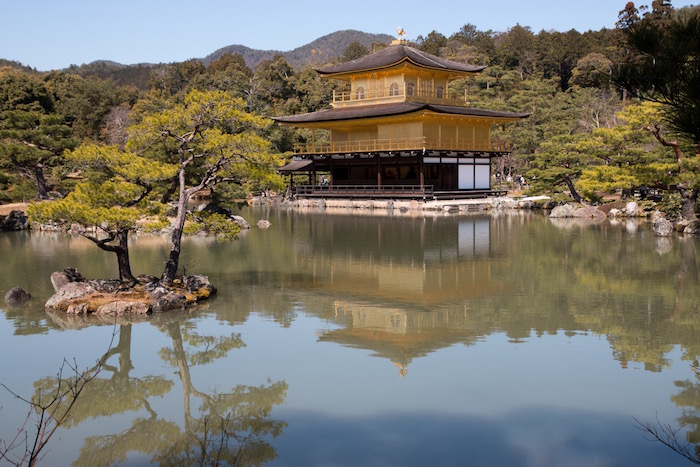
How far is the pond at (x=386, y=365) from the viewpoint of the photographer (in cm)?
666

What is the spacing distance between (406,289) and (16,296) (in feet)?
25.7

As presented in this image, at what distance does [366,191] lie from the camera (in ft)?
125

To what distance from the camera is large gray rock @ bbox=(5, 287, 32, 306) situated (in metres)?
13.1

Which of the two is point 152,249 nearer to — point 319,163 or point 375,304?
point 375,304

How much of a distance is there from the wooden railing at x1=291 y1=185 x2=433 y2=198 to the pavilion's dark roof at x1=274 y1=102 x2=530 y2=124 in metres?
4.01

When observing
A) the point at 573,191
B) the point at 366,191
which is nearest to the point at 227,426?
the point at 573,191

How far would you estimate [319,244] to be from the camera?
70.8ft

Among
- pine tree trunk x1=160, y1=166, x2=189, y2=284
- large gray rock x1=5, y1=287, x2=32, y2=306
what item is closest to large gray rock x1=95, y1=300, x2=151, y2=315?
pine tree trunk x1=160, y1=166, x2=189, y2=284

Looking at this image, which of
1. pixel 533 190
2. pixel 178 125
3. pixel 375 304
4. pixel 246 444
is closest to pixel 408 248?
pixel 375 304

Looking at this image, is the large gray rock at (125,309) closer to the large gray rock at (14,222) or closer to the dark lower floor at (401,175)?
the large gray rock at (14,222)

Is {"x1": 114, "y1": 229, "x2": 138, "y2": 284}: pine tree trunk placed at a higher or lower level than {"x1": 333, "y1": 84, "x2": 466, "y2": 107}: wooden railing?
lower

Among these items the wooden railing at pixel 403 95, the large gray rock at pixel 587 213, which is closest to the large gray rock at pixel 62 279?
the large gray rock at pixel 587 213

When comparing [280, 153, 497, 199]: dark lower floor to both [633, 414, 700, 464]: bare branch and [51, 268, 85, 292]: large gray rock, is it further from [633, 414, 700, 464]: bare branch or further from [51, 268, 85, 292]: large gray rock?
[633, 414, 700, 464]: bare branch

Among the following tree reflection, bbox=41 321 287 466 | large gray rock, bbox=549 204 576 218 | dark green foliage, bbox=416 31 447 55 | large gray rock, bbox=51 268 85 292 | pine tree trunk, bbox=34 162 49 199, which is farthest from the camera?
A: dark green foliage, bbox=416 31 447 55
